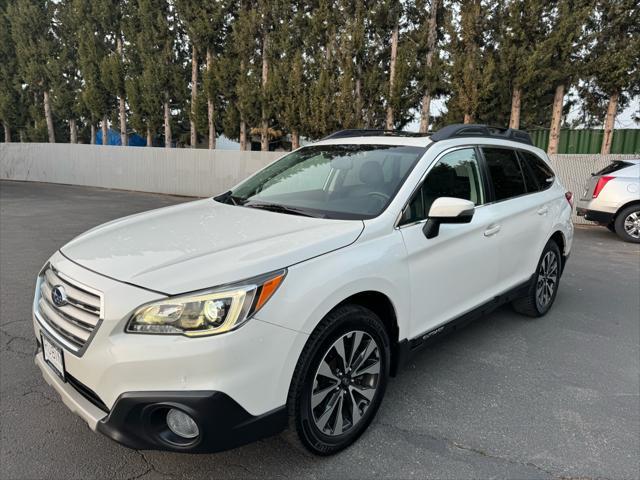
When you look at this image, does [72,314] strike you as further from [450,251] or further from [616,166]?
[616,166]

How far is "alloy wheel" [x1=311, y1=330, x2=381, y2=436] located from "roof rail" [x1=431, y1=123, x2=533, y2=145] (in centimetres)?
164

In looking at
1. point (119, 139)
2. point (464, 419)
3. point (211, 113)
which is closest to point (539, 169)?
point (464, 419)

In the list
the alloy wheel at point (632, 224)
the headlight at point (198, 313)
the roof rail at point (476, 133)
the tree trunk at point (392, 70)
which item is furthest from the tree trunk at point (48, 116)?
the headlight at point (198, 313)

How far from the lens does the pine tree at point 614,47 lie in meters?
11.5

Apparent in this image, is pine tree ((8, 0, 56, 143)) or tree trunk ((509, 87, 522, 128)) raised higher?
pine tree ((8, 0, 56, 143))

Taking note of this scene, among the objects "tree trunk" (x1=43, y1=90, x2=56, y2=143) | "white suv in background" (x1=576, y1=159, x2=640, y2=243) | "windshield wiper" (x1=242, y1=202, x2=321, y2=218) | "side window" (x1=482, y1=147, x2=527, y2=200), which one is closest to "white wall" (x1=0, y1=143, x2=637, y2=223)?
"tree trunk" (x1=43, y1=90, x2=56, y2=143)

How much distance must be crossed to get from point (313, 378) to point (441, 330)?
1217mm

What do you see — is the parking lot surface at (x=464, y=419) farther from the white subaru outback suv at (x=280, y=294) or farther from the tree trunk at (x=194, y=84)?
the tree trunk at (x=194, y=84)

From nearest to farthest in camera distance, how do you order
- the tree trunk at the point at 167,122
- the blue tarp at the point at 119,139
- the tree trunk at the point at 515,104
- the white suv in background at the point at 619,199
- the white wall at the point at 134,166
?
the white suv in background at the point at 619,199 < the tree trunk at the point at 515,104 < the white wall at the point at 134,166 < the tree trunk at the point at 167,122 < the blue tarp at the point at 119,139

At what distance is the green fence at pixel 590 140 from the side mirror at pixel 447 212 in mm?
14307

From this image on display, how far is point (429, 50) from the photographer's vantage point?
50.3ft

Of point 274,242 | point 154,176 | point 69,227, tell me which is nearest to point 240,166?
point 154,176

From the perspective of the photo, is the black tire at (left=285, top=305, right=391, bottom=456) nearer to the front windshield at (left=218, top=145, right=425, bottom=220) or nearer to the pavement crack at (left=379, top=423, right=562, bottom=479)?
the pavement crack at (left=379, top=423, right=562, bottom=479)

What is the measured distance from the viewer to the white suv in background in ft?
28.8
